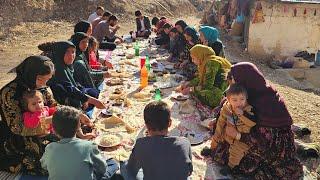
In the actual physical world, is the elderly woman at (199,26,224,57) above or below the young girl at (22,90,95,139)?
above

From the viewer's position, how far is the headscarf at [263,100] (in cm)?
413

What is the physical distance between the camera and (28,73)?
160 inches

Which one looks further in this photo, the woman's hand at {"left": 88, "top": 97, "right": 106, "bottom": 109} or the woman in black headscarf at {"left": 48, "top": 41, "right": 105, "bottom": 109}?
the woman's hand at {"left": 88, "top": 97, "right": 106, "bottom": 109}

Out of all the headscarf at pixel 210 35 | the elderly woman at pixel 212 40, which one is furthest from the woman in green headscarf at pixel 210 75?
the headscarf at pixel 210 35

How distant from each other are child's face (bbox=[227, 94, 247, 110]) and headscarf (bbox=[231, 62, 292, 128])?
13 centimetres

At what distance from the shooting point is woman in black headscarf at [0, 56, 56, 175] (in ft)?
13.2

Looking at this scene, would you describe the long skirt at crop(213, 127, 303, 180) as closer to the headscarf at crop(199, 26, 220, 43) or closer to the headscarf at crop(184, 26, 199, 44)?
the headscarf at crop(199, 26, 220, 43)

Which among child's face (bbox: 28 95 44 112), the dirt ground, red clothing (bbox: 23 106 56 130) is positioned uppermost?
child's face (bbox: 28 95 44 112)

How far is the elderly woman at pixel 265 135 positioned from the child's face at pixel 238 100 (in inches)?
5.2

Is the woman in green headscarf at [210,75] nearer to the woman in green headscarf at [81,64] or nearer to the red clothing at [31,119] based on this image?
the woman in green headscarf at [81,64]

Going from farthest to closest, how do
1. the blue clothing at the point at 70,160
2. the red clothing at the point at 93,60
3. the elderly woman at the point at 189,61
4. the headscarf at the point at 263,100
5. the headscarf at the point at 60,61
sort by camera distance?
the elderly woman at the point at 189,61
the red clothing at the point at 93,60
the headscarf at the point at 60,61
the headscarf at the point at 263,100
the blue clothing at the point at 70,160

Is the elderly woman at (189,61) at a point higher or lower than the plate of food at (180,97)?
higher

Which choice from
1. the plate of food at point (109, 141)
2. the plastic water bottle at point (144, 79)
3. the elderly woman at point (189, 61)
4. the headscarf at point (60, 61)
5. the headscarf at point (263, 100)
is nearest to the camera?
the headscarf at point (263, 100)

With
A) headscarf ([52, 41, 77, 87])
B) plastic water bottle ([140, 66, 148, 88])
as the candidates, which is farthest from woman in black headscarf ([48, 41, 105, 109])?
plastic water bottle ([140, 66, 148, 88])
